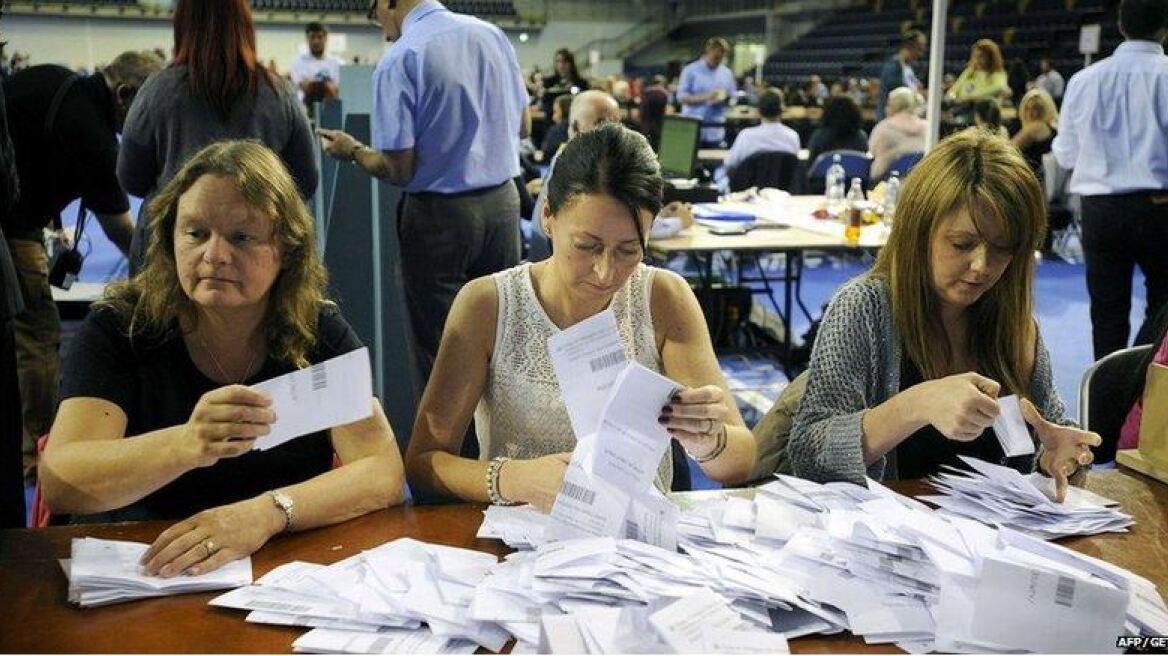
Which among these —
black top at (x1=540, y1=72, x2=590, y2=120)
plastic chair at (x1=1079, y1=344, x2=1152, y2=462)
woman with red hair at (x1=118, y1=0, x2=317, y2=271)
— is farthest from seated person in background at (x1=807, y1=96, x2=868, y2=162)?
plastic chair at (x1=1079, y1=344, x2=1152, y2=462)

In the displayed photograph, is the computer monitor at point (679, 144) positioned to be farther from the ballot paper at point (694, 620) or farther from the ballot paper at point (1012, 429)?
the ballot paper at point (694, 620)

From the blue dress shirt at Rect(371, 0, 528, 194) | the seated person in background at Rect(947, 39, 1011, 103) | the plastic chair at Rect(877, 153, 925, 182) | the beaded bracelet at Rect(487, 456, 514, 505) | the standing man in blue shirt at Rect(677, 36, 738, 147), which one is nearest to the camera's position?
the beaded bracelet at Rect(487, 456, 514, 505)

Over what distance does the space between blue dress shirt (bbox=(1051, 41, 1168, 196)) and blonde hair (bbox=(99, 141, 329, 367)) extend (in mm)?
3672

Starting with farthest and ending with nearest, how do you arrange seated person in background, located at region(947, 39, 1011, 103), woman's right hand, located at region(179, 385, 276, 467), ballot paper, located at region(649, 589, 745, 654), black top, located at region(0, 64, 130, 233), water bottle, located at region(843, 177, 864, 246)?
seated person in background, located at region(947, 39, 1011, 103), water bottle, located at region(843, 177, 864, 246), black top, located at region(0, 64, 130, 233), woman's right hand, located at region(179, 385, 276, 467), ballot paper, located at region(649, 589, 745, 654)

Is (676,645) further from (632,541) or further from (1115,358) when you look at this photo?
(1115,358)

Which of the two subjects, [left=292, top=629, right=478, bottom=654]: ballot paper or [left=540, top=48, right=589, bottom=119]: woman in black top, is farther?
[left=540, top=48, right=589, bottom=119]: woman in black top

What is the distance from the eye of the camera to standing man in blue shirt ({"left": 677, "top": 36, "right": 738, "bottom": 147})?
10.9 m

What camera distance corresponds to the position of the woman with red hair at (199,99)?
296 centimetres

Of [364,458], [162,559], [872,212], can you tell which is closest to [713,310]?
[872,212]

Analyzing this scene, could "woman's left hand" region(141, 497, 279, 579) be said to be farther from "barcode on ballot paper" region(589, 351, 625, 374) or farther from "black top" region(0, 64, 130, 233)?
"black top" region(0, 64, 130, 233)

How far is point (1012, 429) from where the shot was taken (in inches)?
60.7

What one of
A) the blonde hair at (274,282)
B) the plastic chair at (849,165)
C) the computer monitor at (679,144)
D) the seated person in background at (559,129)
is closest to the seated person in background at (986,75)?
the plastic chair at (849,165)

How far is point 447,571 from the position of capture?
52.3 inches
